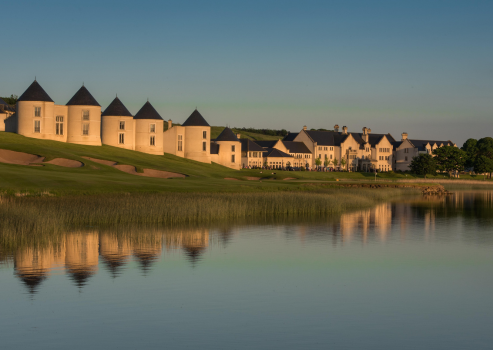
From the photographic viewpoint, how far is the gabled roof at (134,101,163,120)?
98.2 m

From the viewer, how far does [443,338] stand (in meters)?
14.0

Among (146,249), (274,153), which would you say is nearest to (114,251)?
(146,249)

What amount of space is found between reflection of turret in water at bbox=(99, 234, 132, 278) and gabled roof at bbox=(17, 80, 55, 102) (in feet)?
205

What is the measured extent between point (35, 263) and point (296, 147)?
12142cm

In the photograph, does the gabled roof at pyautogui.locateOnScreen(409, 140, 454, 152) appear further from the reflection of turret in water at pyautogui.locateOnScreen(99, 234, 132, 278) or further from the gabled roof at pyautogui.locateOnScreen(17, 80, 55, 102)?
the reflection of turret in water at pyautogui.locateOnScreen(99, 234, 132, 278)

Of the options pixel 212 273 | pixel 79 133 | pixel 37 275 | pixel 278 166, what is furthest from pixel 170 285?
pixel 278 166

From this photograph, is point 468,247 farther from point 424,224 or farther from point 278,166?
point 278,166

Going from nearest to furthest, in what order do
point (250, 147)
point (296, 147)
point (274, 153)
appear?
point (250, 147) → point (274, 153) → point (296, 147)

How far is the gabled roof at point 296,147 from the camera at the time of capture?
13961 centimetres

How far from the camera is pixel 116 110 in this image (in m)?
95.6

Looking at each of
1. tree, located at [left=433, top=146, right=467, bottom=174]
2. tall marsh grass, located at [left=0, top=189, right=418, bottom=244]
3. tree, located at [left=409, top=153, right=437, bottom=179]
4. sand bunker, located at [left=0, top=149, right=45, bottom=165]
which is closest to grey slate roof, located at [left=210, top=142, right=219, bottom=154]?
tree, located at [left=409, top=153, right=437, bottom=179]

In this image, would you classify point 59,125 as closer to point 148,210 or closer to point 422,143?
point 148,210

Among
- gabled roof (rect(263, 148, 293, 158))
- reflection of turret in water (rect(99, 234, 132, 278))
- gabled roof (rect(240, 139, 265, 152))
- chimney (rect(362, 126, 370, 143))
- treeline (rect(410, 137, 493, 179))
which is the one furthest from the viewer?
chimney (rect(362, 126, 370, 143))

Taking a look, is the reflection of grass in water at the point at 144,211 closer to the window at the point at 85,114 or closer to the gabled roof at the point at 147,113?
the window at the point at 85,114
